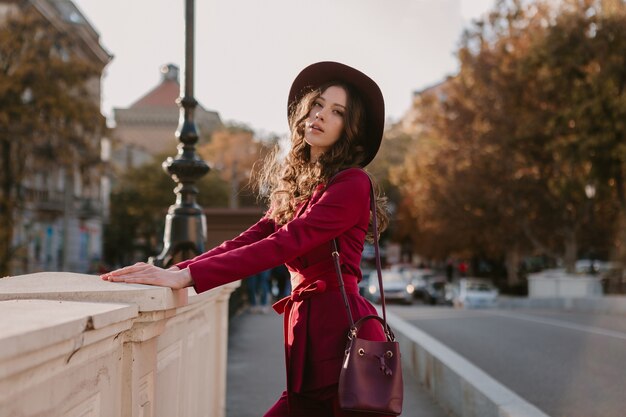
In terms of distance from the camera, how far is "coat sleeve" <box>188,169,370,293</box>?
8.68ft

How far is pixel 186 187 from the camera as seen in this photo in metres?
7.66

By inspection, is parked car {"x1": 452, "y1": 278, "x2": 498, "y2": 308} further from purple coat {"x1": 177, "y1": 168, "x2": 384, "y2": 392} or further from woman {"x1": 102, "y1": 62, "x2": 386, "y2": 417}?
purple coat {"x1": 177, "y1": 168, "x2": 384, "y2": 392}

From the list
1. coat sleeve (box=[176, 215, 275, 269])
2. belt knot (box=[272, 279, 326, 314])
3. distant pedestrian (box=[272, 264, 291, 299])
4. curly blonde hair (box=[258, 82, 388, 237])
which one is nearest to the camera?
belt knot (box=[272, 279, 326, 314])

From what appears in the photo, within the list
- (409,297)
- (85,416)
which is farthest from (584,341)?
(409,297)

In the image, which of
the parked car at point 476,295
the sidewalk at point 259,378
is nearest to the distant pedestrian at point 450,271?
the parked car at point 476,295

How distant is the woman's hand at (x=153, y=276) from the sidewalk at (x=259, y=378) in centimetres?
419

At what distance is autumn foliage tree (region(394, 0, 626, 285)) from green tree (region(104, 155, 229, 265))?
83.6 ft

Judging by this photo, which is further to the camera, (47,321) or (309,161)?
(309,161)

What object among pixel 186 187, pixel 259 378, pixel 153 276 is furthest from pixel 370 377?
pixel 259 378

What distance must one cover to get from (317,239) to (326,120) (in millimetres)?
525

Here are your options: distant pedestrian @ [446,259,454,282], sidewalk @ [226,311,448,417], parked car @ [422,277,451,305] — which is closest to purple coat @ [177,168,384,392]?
sidewalk @ [226,311,448,417]

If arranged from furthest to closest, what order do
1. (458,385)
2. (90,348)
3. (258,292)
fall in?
(258,292) → (458,385) → (90,348)

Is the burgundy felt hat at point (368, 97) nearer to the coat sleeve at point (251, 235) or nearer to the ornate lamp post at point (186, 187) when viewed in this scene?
the coat sleeve at point (251, 235)

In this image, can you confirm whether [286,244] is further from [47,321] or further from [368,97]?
[47,321]
